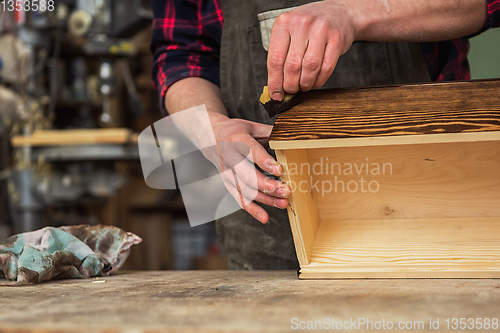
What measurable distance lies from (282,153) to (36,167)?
6.62ft

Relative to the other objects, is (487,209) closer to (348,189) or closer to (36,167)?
(348,189)

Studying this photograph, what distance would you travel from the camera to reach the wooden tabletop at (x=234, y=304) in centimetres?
51

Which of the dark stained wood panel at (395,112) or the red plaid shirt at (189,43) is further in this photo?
the red plaid shirt at (189,43)

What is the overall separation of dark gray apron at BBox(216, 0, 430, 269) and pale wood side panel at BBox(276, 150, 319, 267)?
0.81 feet

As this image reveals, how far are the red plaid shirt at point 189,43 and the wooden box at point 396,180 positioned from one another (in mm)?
393

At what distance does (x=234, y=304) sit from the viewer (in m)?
0.62

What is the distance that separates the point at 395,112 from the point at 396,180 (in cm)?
27

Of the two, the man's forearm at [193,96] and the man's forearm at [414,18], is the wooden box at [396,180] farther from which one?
the man's forearm at [193,96]

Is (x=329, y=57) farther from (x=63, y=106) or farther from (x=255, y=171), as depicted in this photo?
(x=63, y=106)

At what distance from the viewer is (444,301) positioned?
60cm

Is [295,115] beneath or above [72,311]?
above

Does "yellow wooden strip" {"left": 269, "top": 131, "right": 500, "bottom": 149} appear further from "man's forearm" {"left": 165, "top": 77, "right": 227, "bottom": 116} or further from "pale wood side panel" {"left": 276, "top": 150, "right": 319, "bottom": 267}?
"man's forearm" {"left": 165, "top": 77, "right": 227, "bottom": 116}

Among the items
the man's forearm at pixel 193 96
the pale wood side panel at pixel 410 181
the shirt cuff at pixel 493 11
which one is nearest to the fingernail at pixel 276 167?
the pale wood side panel at pixel 410 181

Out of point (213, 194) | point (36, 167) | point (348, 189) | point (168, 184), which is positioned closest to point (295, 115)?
point (348, 189)
